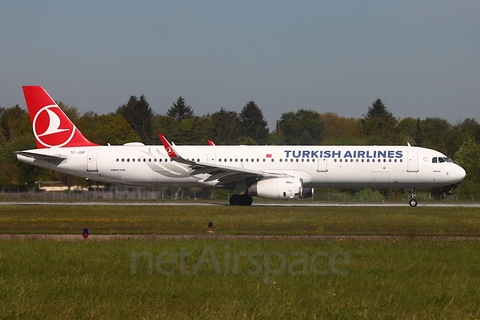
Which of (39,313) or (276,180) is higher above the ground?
(276,180)

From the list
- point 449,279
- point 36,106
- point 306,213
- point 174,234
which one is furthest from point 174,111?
point 449,279

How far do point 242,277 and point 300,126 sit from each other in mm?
134550

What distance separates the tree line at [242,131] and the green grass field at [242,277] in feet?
142

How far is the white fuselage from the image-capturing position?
41.4 m

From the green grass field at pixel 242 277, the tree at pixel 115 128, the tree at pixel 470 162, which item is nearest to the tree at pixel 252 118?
the tree at pixel 115 128

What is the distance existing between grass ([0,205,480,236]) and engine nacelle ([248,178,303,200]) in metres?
1.63

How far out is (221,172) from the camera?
40.3 meters

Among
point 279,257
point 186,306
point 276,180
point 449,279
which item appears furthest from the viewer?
point 276,180

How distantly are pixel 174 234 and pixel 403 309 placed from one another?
12522mm

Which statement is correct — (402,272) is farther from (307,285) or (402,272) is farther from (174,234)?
(174,234)

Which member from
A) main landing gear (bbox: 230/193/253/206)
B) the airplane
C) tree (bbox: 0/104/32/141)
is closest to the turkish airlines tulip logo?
the airplane

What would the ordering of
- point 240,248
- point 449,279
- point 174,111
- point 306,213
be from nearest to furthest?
point 449,279
point 240,248
point 306,213
point 174,111

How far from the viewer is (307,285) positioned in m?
13.6

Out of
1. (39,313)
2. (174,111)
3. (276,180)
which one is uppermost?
(174,111)
